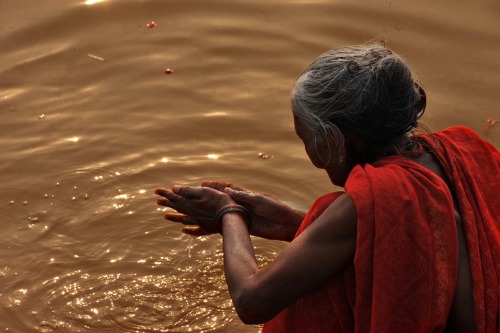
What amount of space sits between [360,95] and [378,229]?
42 cm

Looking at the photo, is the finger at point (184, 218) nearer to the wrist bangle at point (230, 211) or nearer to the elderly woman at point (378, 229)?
the wrist bangle at point (230, 211)

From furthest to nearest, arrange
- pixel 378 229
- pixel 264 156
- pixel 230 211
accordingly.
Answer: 1. pixel 264 156
2. pixel 230 211
3. pixel 378 229

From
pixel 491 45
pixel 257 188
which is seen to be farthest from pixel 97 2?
pixel 491 45

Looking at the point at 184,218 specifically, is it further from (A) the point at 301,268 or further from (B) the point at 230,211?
(A) the point at 301,268

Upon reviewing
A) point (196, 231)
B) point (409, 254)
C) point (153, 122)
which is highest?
point (409, 254)

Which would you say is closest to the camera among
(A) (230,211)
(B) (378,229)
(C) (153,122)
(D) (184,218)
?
(B) (378,229)

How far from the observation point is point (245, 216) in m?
3.33

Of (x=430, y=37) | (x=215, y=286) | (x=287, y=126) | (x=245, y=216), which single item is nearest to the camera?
(x=245, y=216)

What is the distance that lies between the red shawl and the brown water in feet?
4.48

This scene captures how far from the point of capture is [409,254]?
270 cm

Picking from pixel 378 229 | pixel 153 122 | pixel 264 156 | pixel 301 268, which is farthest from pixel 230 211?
pixel 153 122

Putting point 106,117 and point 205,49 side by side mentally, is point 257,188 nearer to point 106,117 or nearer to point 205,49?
point 106,117

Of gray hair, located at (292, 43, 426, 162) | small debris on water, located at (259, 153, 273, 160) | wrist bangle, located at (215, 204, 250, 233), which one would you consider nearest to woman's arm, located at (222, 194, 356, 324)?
gray hair, located at (292, 43, 426, 162)

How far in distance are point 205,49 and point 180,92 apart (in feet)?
1.72
